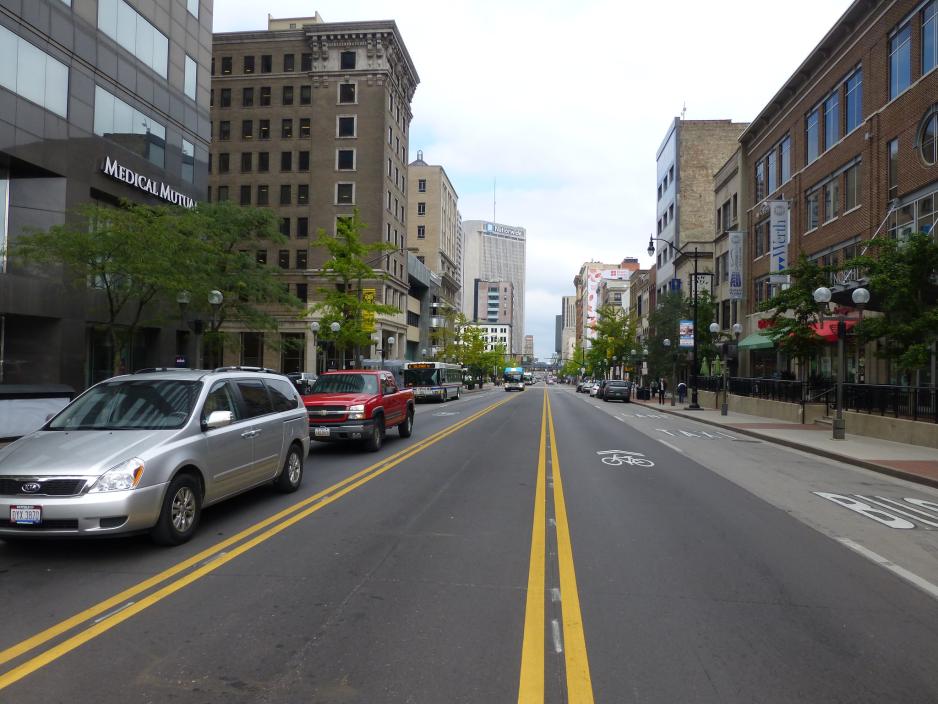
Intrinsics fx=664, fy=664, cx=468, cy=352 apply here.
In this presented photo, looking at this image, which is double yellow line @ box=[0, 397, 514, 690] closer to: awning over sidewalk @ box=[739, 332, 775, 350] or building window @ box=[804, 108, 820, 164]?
awning over sidewalk @ box=[739, 332, 775, 350]

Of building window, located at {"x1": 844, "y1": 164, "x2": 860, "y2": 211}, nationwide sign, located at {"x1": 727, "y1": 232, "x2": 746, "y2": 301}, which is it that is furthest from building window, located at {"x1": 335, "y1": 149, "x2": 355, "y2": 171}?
building window, located at {"x1": 844, "y1": 164, "x2": 860, "y2": 211}

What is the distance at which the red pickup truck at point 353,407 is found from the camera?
1427cm

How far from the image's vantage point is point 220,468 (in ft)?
25.2

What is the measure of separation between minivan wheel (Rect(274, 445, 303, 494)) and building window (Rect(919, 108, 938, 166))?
2358 centimetres

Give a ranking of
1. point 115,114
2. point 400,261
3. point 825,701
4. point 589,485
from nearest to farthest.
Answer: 1. point 825,701
2. point 589,485
3. point 115,114
4. point 400,261

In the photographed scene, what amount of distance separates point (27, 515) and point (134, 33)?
2835 centimetres

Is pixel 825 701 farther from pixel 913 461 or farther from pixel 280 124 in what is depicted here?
pixel 280 124

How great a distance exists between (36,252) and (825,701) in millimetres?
18913

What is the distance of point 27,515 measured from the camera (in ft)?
19.5

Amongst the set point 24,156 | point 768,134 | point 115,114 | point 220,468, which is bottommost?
point 220,468

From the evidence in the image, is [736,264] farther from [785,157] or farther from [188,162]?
[188,162]

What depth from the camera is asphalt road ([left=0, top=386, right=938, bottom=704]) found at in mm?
3930

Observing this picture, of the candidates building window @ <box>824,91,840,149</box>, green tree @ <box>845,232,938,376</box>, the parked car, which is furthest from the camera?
the parked car

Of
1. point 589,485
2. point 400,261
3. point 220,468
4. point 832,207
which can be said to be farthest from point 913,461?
point 400,261
